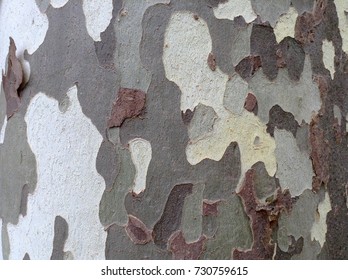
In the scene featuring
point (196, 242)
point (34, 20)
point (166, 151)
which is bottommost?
point (196, 242)

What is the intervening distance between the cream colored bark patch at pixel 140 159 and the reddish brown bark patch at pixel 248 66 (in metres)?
0.16

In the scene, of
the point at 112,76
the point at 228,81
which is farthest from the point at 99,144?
the point at 228,81

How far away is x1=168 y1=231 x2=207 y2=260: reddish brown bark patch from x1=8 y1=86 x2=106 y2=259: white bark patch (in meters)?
0.10

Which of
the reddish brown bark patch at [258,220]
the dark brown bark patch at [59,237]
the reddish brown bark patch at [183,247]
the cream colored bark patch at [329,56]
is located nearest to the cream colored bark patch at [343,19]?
the cream colored bark patch at [329,56]

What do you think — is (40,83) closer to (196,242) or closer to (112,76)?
(112,76)

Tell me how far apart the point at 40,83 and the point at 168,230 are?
0.97 ft

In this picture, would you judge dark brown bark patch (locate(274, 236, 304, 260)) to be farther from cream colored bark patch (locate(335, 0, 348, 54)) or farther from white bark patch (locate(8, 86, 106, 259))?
cream colored bark patch (locate(335, 0, 348, 54))

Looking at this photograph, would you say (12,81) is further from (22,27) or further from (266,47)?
(266,47)

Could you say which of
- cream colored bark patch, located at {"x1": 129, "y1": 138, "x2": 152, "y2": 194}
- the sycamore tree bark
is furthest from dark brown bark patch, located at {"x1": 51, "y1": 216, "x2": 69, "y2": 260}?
cream colored bark patch, located at {"x1": 129, "y1": 138, "x2": 152, "y2": 194}

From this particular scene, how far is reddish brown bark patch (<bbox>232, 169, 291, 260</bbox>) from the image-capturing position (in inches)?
30.0

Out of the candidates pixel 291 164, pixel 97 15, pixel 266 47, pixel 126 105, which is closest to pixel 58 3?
pixel 97 15

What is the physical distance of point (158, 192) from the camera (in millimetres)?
756

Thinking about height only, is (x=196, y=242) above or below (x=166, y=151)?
below

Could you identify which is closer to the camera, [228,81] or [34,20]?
[228,81]
